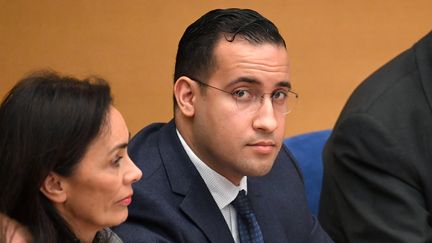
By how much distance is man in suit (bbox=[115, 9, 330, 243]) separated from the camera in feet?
7.25

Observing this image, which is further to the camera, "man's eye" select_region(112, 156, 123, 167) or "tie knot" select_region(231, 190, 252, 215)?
"tie knot" select_region(231, 190, 252, 215)

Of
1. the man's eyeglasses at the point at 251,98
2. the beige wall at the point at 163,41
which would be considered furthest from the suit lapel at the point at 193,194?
the beige wall at the point at 163,41

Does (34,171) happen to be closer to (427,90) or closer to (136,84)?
(427,90)

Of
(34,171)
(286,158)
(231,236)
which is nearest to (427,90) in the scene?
(286,158)

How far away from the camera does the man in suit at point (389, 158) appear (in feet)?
8.22

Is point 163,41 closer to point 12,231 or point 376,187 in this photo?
point 376,187

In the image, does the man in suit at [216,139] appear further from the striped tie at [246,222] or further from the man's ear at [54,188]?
the man's ear at [54,188]

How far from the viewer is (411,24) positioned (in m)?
4.23

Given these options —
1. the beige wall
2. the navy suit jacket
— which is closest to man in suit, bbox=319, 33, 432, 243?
the navy suit jacket

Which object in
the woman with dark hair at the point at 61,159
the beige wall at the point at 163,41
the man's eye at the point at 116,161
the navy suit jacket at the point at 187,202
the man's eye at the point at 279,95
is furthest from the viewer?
the beige wall at the point at 163,41

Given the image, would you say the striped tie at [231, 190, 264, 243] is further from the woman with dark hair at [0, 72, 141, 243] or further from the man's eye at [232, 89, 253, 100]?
the woman with dark hair at [0, 72, 141, 243]

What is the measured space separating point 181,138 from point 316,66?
6.48 feet

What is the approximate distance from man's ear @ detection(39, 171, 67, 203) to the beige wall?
2.00 m

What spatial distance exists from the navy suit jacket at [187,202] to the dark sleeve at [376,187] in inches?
5.4
